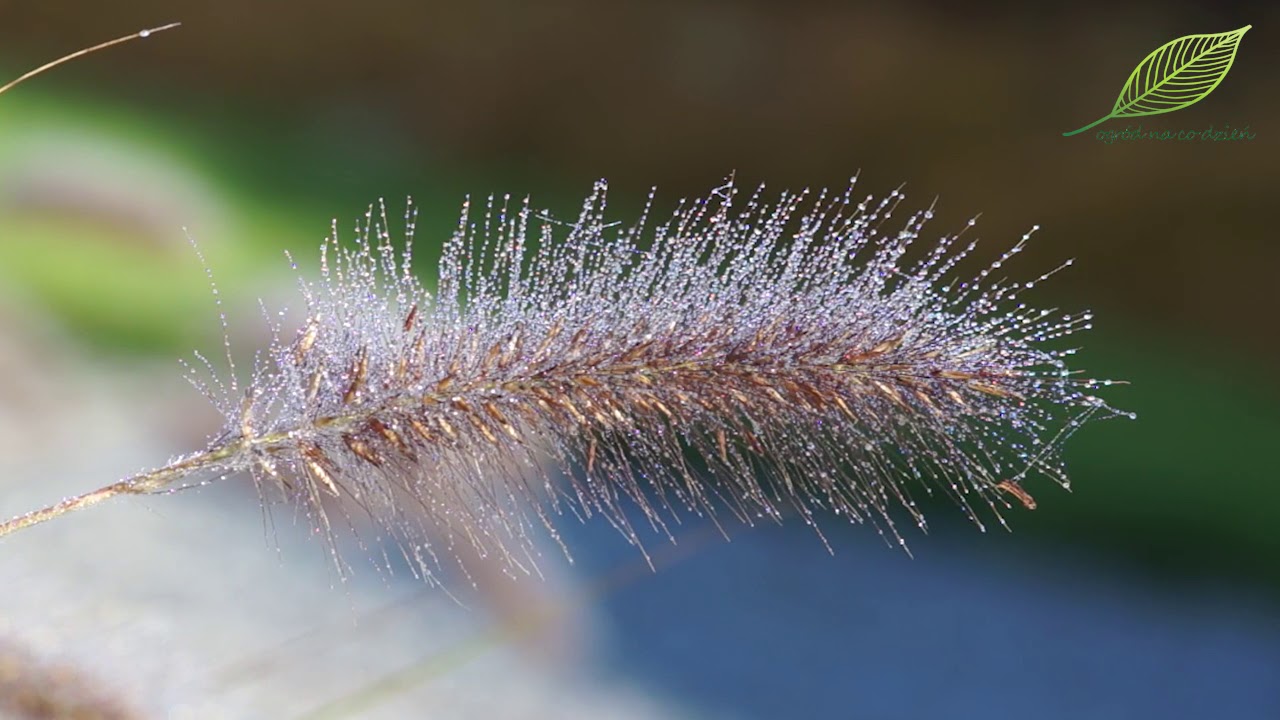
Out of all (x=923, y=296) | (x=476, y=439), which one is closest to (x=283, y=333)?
(x=476, y=439)

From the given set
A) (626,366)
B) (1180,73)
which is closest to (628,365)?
(626,366)

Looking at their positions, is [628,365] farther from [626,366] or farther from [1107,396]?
[1107,396]

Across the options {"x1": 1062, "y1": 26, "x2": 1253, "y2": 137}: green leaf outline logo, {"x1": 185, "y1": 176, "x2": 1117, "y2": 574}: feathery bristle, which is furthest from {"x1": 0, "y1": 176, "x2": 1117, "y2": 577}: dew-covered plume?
{"x1": 1062, "y1": 26, "x2": 1253, "y2": 137}: green leaf outline logo

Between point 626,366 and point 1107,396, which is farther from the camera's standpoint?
point 1107,396

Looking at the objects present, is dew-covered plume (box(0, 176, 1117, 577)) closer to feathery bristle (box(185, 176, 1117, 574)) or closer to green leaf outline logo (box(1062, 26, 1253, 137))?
feathery bristle (box(185, 176, 1117, 574))

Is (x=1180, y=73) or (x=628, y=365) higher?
(x=1180, y=73)

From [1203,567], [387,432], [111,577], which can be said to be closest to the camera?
[387,432]

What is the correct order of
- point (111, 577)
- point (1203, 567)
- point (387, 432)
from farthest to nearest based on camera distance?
point (1203, 567) → point (111, 577) → point (387, 432)

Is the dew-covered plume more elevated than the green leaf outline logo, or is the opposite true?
the green leaf outline logo

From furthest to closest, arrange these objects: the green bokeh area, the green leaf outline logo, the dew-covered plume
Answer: the green bokeh area → the green leaf outline logo → the dew-covered plume

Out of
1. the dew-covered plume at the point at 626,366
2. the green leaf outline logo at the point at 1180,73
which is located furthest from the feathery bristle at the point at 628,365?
the green leaf outline logo at the point at 1180,73

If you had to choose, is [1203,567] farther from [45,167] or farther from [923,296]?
[45,167]
